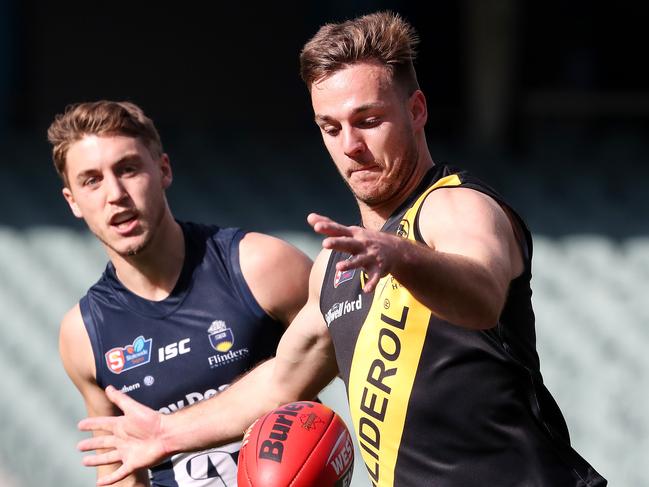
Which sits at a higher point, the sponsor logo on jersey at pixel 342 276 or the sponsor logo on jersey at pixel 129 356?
the sponsor logo on jersey at pixel 342 276

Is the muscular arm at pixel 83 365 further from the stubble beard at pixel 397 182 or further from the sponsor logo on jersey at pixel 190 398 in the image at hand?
the stubble beard at pixel 397 182

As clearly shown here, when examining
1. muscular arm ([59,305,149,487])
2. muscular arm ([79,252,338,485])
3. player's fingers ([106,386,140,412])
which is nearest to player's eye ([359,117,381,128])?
muscular arm ([79,252,338,485])

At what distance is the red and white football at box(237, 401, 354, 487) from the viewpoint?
3111 mm

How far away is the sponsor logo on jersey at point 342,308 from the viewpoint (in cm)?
306

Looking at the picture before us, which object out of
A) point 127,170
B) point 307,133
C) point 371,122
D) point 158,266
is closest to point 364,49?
point 371,122

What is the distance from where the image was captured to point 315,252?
7.59 metres

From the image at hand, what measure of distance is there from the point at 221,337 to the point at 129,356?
→ 33cm

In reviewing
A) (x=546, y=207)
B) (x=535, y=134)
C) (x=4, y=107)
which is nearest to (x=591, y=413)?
(x=546, y=207)

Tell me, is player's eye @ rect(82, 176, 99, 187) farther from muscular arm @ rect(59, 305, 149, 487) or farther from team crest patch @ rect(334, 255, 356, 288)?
team crest patch @ rect(334, 255, 356, 288)

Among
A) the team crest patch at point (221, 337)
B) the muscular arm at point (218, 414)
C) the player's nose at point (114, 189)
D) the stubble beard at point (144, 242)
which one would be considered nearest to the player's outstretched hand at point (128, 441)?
the muscular arm at point (218, 414)

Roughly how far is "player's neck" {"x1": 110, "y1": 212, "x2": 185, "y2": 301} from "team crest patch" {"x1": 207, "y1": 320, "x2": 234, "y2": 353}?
231 mm

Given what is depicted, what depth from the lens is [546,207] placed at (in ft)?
27.3

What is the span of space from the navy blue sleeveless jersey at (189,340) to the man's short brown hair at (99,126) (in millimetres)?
439

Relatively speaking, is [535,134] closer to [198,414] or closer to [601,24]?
[601,24]
